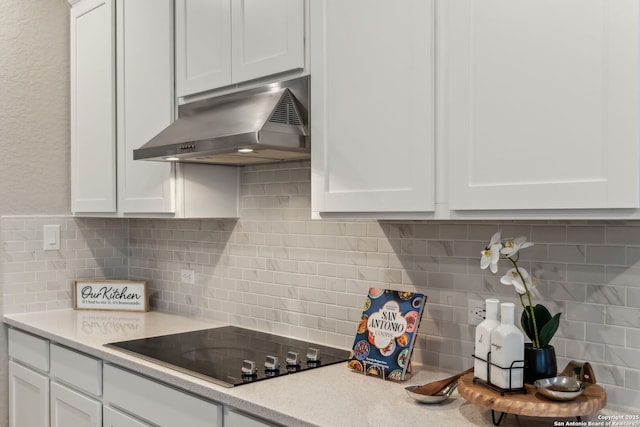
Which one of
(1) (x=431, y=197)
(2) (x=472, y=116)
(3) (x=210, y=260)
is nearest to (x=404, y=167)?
(1) (x=431, y=197)

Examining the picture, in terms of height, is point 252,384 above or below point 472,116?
below

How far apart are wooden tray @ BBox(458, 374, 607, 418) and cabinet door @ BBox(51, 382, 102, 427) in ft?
5.16

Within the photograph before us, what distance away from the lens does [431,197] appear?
1646mm

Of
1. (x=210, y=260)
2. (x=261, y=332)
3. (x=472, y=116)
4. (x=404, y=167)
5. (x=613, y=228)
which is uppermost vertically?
(x=472, y=116)

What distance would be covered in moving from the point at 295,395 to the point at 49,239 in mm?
2029

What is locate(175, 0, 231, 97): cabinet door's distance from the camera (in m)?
2.31

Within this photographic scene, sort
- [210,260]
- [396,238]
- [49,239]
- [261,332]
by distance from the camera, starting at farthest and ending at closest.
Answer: [49,239] < [210,260] < [261,332] < [396,238]

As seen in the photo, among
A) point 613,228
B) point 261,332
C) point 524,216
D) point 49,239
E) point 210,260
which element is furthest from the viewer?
point 49,239

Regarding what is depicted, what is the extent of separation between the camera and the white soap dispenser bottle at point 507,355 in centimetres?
150

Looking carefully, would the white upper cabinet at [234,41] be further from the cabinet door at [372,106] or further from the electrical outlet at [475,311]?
the electrical outlet at [475,311]

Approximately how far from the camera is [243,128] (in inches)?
80.1

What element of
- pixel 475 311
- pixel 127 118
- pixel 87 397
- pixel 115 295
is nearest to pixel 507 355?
pixel 475 311

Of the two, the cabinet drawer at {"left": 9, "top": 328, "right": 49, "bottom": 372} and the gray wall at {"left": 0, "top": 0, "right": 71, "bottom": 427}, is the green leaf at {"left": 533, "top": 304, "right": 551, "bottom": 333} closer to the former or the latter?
the cabinet drawer at {"left": 9, "top": 328, "right": 49, "bottom": 372}

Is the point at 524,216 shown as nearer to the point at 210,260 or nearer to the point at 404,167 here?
the point at 404,167
